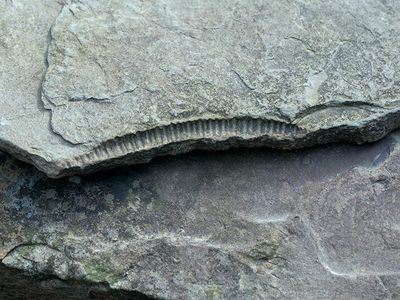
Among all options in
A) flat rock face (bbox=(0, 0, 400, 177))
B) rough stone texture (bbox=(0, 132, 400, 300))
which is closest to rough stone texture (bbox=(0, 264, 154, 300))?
rough stone texture (bbox=(0, 132, 400, 300))

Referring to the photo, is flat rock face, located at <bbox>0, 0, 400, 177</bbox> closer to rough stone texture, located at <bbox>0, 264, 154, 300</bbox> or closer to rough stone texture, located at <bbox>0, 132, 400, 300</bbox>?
rough stone texture, located at <bbox>0, 132, 400, 300</bbox>

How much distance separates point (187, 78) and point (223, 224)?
25cm

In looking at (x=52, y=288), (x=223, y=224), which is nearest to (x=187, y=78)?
(x=223, y=224)

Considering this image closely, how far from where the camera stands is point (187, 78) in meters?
1.49

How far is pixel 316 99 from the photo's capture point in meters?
1.48

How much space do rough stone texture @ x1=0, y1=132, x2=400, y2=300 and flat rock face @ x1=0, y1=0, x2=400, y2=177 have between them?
0.20ft

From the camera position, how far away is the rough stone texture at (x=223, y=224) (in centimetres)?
149

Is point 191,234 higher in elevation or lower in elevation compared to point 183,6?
lower

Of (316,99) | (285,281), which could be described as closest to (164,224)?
(285,281)

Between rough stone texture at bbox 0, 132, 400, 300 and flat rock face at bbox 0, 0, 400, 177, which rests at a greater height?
flat rock face at bbox 0, 0, 400, 177

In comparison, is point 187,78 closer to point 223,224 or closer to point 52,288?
point 223,224

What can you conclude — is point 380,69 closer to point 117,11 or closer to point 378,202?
point 378,202

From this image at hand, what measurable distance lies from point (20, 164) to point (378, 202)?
0.60m

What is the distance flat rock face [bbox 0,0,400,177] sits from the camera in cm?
146
